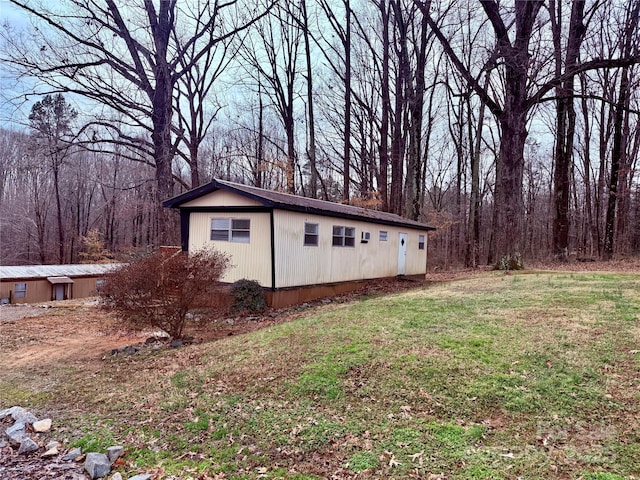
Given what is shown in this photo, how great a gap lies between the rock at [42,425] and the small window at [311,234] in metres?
6.98

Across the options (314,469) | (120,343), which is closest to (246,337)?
(120,343)

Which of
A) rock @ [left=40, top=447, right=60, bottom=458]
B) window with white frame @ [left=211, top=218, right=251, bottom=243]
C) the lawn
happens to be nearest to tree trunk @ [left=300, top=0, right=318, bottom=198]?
window with white frame @ [left=211, top=218, right=251, bottom=243]

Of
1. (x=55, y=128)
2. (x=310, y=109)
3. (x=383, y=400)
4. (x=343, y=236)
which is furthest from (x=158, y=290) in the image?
(x=310, y=109)

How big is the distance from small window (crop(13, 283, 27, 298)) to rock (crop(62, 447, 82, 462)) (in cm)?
1720

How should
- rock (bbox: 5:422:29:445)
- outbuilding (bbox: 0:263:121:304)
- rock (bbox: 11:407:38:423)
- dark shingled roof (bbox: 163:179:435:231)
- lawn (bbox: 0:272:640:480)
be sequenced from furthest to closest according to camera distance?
outbuilding (bbox: 0:263:121:304)
dark shingled roof (bbox: 163:179:435:231)
rock (bbox: 11:407:38:423)
rock (bbox: 5:422:29:445)
lawn (bbox: 0:272:640:480)

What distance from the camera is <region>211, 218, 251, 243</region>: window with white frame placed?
9.79 m

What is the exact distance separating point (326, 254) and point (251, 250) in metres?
2.32

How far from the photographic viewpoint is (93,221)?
29.9 m

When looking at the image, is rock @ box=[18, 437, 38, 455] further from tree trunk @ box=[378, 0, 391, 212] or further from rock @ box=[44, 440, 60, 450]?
tree trunk @ box=[378, 0, 391, 212]

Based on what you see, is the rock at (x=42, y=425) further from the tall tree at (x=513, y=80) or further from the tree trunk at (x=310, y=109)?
the tree trunk at (x=310, y=109)

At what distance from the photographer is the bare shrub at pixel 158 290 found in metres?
6.30

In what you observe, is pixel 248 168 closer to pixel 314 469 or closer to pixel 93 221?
pixel 93 221

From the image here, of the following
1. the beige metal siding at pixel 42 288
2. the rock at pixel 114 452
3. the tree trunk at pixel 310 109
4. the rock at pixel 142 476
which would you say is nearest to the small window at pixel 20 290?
the beige metal siding at pixel 42 288

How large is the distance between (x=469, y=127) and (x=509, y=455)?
76.3 ft
